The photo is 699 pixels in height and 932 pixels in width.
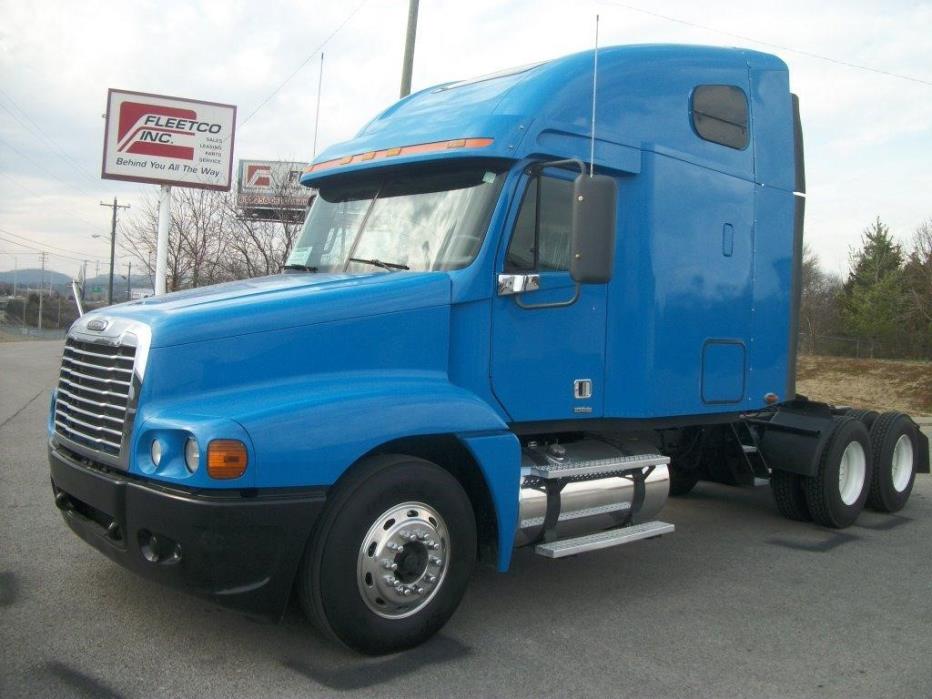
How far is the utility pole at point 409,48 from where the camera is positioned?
Answer: 1470 cm

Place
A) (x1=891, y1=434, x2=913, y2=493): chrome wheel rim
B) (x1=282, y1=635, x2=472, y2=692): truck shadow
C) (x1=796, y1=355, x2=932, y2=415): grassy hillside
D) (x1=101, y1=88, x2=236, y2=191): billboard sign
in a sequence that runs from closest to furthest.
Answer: (x1=282, y1=635, x2=472, y2=692): truck shadow < (x1=891, y1=434, x2=913, y2=493): chrome wheel rim < (x1=101, y1=88, x2=236, y2=191): billboard sign < (x1=796, y1=355, x2=932, y2=415): grassy hillside

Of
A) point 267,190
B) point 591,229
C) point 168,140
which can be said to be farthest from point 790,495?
Result: point 267,190

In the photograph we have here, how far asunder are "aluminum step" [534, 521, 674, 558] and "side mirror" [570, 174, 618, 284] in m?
1.59

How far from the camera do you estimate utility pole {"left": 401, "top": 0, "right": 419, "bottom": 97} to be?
14695 millimetres

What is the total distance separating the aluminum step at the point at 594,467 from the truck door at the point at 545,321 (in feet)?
0.99

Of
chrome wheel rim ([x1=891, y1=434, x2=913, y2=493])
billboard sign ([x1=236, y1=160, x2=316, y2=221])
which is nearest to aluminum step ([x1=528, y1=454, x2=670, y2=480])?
chrome wheel rim ([x1=891, y1=434, x2=913, y2=493])

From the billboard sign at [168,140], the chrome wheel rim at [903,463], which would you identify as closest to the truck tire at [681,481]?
the chrome wheel rim at [903,463]

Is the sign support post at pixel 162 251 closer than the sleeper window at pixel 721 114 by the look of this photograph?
No

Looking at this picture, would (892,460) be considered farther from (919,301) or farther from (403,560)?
(919,301)

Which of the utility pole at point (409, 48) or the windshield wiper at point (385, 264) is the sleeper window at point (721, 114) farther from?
the utility pole at point (409, 48)

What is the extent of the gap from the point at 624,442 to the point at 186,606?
308 cm

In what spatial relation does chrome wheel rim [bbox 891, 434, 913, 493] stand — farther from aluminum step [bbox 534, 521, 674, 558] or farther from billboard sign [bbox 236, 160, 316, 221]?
billboard sign [bbox 236, 160, 316, 221]

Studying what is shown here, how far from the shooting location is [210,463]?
3.82m

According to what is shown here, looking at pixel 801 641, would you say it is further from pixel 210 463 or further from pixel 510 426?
pixel 210 463
